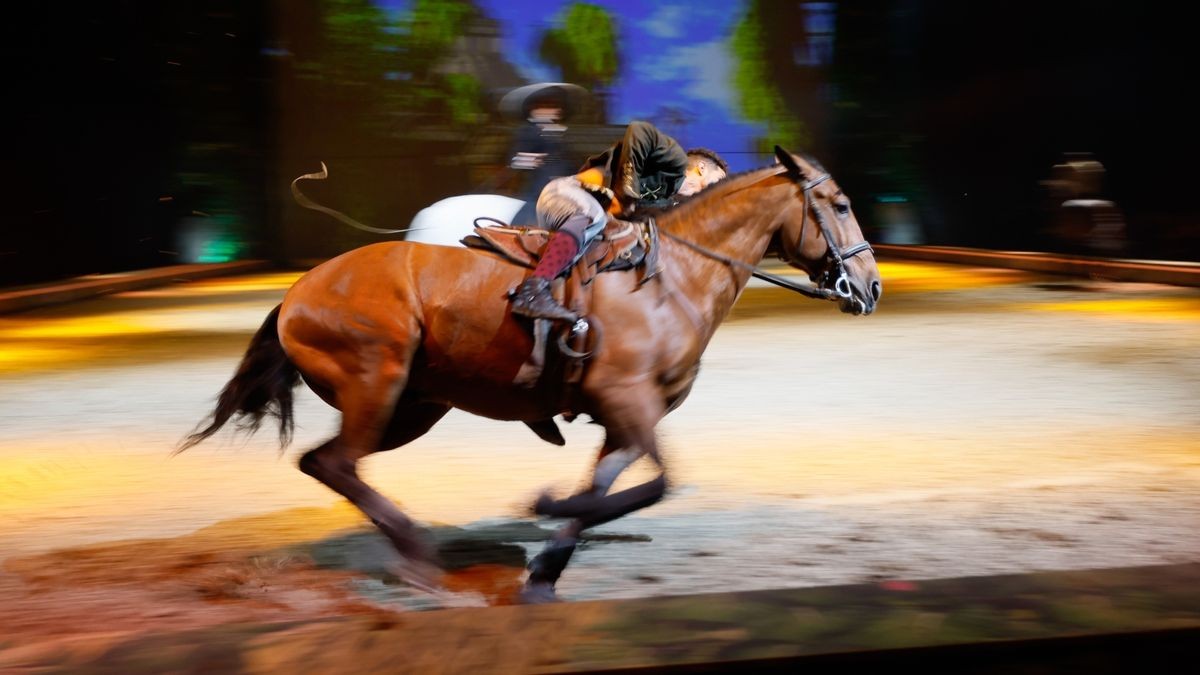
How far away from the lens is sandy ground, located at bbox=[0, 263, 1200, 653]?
4836 millimetres

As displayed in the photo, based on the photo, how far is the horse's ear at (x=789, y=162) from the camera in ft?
17.1

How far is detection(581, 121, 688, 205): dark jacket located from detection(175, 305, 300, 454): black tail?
1.55 m

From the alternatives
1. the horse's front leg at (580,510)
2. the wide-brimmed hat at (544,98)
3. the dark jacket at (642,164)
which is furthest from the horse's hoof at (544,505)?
the wide-brimmed hat at (544,98)

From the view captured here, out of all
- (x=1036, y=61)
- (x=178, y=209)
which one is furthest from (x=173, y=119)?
(x=1036, y=61)

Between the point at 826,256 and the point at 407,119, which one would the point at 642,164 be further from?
the point at 407,119

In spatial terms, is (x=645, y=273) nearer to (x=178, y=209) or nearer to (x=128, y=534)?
(x=128, y=534)

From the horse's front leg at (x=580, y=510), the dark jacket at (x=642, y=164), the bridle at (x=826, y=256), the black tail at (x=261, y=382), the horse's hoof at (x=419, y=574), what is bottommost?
the horse's hoof at (x=419, y=574)

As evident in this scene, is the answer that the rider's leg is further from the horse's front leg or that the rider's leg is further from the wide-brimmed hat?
the wide-brimmed hat

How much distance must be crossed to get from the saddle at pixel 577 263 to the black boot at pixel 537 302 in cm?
6

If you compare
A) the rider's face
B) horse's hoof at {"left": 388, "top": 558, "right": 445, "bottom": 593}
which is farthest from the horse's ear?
horse's hoof at {"left": 388, "top": 558, "right": 445, "bottom": 593}

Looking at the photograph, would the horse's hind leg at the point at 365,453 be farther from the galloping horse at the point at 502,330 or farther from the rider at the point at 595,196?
the rider at the point at 595,196

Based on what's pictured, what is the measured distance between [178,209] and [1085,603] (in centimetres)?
2876

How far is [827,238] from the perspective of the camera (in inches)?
206

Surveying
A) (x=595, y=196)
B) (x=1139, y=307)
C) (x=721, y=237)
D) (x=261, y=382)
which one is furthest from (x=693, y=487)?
(x=1139, y=307)
